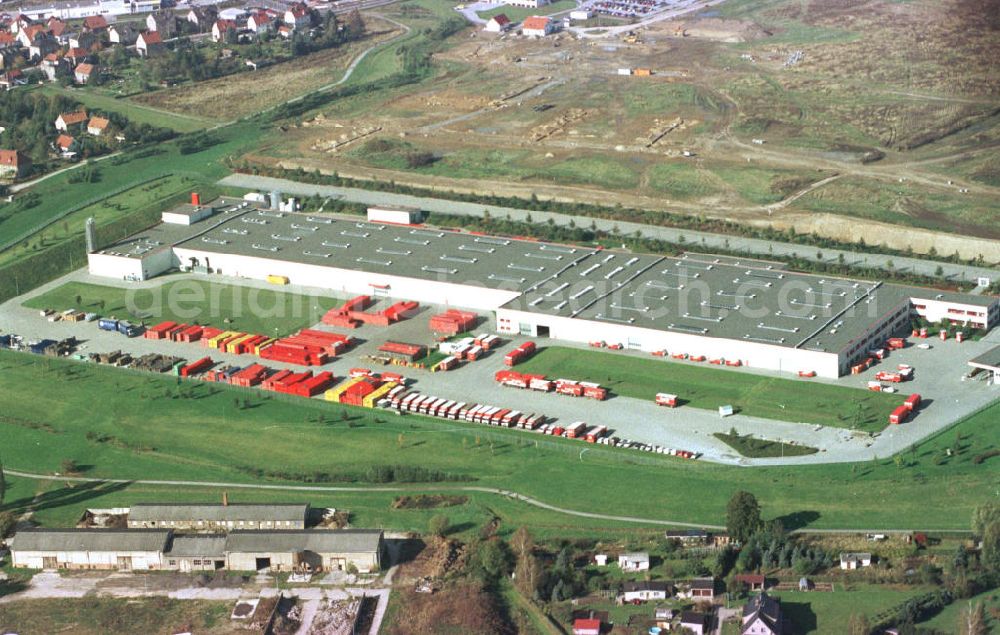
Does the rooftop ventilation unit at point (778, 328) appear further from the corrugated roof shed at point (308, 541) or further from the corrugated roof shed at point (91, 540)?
the corrugated roof shed at point (91, 540)

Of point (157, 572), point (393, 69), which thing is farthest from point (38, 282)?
point (393, 69)

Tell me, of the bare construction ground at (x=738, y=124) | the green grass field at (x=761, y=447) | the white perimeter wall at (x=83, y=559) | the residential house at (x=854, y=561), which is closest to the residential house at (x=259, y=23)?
the bare construction ground at (x=738, y=124)

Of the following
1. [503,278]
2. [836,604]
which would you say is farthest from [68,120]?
[836,604]

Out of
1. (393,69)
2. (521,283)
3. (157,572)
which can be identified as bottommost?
(157,572)

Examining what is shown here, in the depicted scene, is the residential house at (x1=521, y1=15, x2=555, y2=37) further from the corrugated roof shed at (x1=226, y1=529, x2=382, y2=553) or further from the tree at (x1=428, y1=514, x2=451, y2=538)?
the corrugated roof shed at (x1=226, y1=529, x2=382, y2=553)

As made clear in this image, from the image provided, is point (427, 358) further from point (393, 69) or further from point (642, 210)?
point (393, 69)
